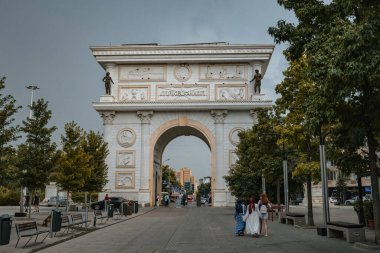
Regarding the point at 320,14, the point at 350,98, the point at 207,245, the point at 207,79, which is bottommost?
the point at 207,245

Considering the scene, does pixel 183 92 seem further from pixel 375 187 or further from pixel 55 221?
pixel 375 187

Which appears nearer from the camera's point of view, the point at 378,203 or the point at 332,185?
the point at 378,203

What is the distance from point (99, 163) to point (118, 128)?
59.5ft

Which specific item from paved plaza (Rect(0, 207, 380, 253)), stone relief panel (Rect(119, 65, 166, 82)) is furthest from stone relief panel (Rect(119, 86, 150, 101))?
paved plaza (Rect(0, 207, 380, 253))

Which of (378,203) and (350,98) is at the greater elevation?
(350,98)

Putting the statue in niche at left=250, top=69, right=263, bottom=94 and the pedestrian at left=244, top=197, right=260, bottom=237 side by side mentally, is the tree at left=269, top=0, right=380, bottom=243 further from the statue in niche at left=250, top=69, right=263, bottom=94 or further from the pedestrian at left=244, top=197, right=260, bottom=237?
the statue in niche at left=250, top=69, right=263, bottom=94

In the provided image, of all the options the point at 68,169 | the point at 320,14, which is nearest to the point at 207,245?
the point at 320,14

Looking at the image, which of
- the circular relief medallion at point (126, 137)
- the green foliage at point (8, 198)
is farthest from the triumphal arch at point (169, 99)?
the green foliage at point (8, 198)

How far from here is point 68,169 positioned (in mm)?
26641

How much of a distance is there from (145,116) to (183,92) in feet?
18.5

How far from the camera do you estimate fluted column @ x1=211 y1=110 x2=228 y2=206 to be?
165 feet

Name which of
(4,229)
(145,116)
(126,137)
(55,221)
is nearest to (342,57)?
(4,229)

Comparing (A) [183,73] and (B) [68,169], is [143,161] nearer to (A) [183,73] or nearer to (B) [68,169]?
(A) [183,73]

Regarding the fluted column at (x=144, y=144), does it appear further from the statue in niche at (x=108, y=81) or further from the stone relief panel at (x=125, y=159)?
the statue in niche at (x=108, y=81)
